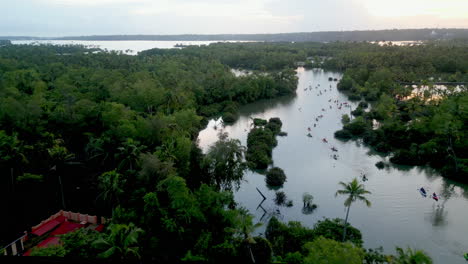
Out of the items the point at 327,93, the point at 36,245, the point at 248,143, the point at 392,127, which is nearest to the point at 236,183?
the point at 248,143

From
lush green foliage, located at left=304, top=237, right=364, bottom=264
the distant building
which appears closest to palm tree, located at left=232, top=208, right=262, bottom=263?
lush green foliage, located at left=304, top=237, right=364, bottom=264

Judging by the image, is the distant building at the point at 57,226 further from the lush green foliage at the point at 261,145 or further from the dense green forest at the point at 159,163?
the lush green foliage at the point at 261,145

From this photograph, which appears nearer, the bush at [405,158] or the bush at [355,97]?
the bush at [405,158]

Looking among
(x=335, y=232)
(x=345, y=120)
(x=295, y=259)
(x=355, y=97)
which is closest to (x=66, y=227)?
(x=295, y=259)

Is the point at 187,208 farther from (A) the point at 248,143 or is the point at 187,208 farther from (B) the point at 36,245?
(A) the point at 248,143

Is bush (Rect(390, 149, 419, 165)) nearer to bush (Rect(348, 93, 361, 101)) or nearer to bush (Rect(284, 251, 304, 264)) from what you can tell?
bush (Rect(284, 251, 304, 264))

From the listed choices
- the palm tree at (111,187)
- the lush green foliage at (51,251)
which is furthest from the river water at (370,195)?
the lush green foliage at (51,251)
